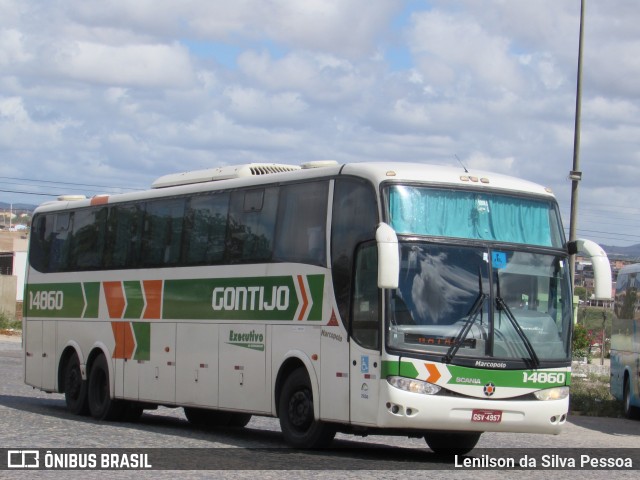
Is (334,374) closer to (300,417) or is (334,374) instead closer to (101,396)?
(300,417)

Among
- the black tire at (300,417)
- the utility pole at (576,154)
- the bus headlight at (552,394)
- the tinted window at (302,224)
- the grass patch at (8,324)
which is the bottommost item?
the grass patch at (8,324)

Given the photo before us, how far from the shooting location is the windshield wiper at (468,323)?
47.8 feet

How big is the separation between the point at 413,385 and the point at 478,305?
48.5 inches

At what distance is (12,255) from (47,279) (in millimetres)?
73441

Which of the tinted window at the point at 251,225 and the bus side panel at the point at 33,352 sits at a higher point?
the tinted window at the point at 251,225

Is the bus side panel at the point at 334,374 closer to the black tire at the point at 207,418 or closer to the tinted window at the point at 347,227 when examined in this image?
the tinted window at the point at 347,227

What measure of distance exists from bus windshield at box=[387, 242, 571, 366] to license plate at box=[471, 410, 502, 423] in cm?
65

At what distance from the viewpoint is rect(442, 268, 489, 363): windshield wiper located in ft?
47.8

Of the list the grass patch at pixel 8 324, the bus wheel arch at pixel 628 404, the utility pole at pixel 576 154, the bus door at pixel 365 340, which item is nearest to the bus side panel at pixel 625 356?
the bus wheel arch at pixel 628 404

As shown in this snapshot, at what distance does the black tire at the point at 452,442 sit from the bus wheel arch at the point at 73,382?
7.68 metres

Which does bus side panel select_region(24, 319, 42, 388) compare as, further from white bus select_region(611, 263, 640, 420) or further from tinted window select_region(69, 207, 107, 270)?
white bus select_region(611, 263, 640, 420)

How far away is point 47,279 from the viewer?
78.6 feet

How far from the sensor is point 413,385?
1447 cm

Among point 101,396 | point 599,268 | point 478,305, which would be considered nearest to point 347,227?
point 478,305
